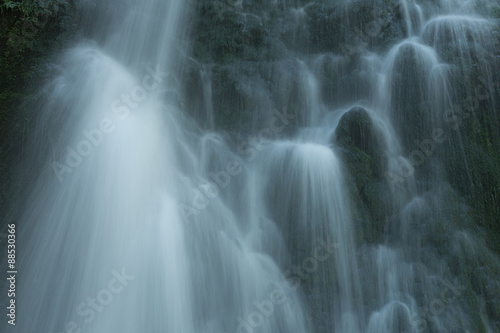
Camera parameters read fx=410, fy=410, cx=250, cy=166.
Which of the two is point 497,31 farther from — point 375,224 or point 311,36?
point 375,224

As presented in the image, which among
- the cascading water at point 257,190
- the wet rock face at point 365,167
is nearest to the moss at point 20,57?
the cascading water at point 257,190

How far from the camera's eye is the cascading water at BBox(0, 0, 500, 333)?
6.53 metres

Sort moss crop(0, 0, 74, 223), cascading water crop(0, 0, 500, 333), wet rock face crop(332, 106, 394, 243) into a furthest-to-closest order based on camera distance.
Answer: wet rock face crop(332, 106, 394, 243) < moss crop(0, 0, 74, 223) < cascading water crop(0, 0, 500, 333)

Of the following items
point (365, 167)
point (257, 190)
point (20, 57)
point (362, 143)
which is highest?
point (20, 57)

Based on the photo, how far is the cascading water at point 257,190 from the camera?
21.4ft

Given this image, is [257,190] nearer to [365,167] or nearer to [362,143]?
[365,167]

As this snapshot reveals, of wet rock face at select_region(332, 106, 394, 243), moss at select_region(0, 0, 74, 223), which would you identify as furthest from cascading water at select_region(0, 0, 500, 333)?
moss at select_region(0, 0, 74, 223)

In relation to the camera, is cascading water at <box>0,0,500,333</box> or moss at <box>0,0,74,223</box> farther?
moss at <box>0,0,74,223</box>

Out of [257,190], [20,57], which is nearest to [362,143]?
[257,190]

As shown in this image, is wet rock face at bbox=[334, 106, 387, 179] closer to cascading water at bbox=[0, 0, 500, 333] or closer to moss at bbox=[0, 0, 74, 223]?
cascading water at bbox=[0, 0, 500, 333]

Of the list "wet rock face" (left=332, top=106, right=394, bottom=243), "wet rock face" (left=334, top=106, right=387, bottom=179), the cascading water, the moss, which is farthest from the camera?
"wet rock face" (left=334, top=106, right=387, bottom=179)

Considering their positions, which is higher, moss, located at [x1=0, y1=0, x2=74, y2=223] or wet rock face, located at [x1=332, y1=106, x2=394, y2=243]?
moss, located at [x1=0, y1=0, x2=74, y2=223]

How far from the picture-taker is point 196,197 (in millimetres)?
7582

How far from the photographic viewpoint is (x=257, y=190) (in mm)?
8148
